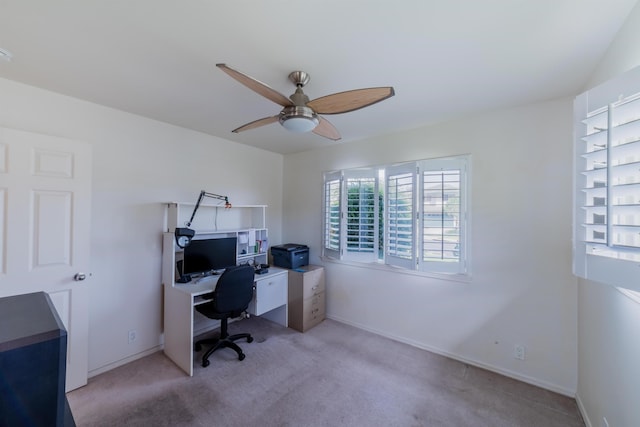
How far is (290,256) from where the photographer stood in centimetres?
341

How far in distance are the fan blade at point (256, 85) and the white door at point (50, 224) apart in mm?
1819

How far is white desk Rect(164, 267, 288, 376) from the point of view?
7.69ft

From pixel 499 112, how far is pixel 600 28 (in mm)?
1033

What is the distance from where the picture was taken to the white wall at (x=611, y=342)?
1247mm

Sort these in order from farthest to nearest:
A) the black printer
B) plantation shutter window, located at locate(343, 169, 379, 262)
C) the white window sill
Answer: the black printer < plantation shutter window, located at locate(343, 169, 379, 262) < the white window sill

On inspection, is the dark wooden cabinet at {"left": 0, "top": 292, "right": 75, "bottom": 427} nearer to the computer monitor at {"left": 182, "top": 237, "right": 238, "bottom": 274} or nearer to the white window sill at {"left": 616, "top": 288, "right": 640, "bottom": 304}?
the white window sill at {"left": 616, "top": 288, "right": 640, "bottom": 304}

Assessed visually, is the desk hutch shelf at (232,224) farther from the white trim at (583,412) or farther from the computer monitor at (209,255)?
the white trim at (583,412)

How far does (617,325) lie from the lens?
142 centimetres

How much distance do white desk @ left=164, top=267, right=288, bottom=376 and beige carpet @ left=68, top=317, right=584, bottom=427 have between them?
15cm

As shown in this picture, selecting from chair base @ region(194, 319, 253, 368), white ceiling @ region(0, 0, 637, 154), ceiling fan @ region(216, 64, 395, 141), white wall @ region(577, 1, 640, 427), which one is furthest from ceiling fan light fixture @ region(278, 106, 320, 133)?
chair base @ region(194, 319, 253, 368)

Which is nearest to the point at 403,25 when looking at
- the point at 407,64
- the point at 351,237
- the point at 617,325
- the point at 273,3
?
the point at 407,64

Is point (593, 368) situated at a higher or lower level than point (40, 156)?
lower

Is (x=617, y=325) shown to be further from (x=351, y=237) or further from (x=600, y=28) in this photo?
(x=351, y=237)

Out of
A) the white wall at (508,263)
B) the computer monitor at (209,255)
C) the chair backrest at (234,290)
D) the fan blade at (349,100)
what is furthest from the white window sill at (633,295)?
the computer monitor at (209,255)
